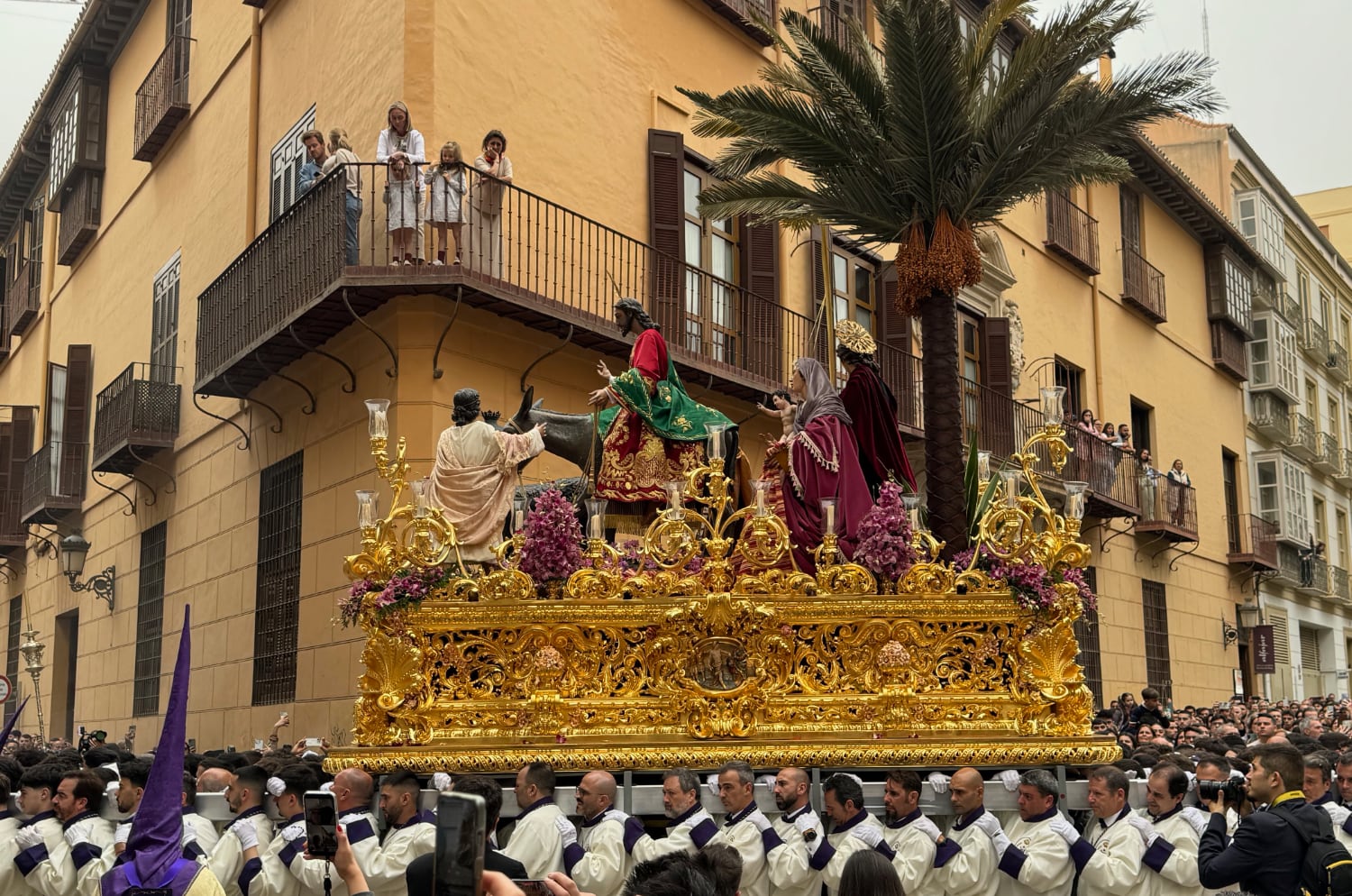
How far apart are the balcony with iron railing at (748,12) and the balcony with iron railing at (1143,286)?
1127 cm

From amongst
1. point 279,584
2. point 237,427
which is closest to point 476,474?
point 279,584

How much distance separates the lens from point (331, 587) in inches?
535

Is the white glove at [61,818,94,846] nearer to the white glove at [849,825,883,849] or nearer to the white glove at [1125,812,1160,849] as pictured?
the white glove at [849,825,883,849]

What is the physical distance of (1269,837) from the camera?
6.20m

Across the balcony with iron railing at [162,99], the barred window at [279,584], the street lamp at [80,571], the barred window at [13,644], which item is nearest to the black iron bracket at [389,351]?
the barred window at [279,584]

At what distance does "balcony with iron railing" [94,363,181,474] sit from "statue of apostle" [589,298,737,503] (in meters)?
9.74

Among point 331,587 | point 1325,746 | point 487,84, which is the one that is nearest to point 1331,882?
point 1325,746

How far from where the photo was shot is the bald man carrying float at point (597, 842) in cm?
731

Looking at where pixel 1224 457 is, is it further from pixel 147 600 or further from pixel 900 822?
pixel 900 822

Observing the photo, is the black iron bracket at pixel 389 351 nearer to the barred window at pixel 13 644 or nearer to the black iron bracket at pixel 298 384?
the black iron bracket at pixel 298 384

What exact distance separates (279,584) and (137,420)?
4640mm

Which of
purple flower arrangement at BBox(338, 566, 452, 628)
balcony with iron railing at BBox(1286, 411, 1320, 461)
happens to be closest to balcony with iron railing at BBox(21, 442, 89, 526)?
purple flower arrangement at BBox(338, 566, 452, 628)

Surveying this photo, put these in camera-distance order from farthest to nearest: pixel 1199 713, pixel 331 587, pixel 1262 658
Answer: pixel 1262 658 < pixel 1199 713 < pixel 331 587

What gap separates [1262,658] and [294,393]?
20.1 meters
